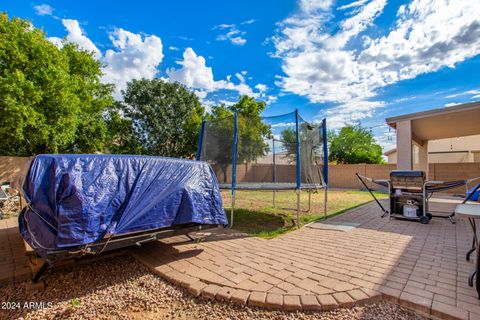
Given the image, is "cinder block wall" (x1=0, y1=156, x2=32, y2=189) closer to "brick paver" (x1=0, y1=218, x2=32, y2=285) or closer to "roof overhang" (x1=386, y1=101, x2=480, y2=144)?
"brick paver" (x1=0, y1=218, x2=32, y2=285)

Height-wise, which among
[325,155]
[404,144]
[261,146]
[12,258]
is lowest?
[12,258]

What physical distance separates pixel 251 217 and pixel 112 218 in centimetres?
380

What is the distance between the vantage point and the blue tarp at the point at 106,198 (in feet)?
6.52

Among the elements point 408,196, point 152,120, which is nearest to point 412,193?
point 408,196

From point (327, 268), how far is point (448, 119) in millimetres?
8771

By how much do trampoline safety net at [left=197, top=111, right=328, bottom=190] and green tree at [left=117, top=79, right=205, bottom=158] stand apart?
8.53m

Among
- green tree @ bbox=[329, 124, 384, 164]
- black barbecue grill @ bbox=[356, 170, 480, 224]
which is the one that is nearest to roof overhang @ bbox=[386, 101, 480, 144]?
black barbecue grill @ bbox=[356, 170, 480, 224]

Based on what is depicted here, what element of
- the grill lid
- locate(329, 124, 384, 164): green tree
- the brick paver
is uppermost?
locate(329, 124, 384, 164): green tree

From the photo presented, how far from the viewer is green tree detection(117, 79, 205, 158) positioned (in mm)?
13469

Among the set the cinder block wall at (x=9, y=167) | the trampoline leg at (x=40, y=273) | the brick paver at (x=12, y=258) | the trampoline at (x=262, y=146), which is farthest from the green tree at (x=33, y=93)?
the trampoline leg at (x=40, y=273)

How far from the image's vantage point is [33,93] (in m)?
7.86

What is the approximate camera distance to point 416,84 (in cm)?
1180

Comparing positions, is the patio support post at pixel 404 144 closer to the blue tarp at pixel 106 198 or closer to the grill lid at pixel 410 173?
the grill lid at pixel 410 173

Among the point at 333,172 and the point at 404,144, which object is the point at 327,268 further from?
the point at 333,172
